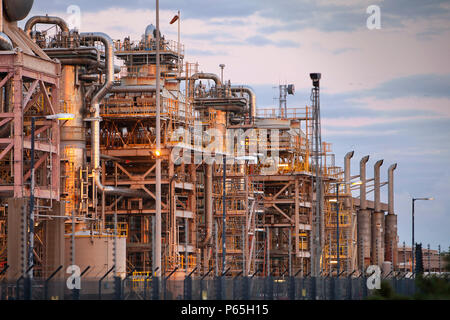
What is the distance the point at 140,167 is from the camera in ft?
269

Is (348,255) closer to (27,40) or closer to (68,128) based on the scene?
(68,128)

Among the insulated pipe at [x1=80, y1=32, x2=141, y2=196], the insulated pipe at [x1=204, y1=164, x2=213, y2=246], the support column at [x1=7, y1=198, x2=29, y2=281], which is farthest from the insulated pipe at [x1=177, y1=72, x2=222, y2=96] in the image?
the support column at [x1=7, y1=198, x2=29, y2=281]

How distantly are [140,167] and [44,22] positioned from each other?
15941 millimetres

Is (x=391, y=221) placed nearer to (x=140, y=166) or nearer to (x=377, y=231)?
(x=377, y=231)

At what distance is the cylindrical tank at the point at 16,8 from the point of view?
→ 63.0 m

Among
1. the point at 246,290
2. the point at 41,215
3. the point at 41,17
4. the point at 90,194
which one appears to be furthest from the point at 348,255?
the point at 246,290

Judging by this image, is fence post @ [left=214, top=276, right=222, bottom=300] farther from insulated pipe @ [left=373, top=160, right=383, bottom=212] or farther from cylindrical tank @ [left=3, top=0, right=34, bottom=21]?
insulated pipe @ [left=373, top=160, right=383, bottom=212]

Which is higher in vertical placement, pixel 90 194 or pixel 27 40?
pixel 27 40

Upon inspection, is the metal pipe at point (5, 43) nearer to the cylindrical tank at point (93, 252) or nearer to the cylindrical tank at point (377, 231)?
the cylindrical tank at point (93, 252)

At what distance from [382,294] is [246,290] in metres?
12.6

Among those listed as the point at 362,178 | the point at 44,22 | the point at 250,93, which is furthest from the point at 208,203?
the point at 362,178

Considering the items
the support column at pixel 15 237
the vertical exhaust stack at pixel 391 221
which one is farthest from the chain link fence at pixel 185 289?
the vertical exhaust stack at pixel 391 221

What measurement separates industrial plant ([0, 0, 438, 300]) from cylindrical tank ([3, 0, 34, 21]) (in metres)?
0.09
